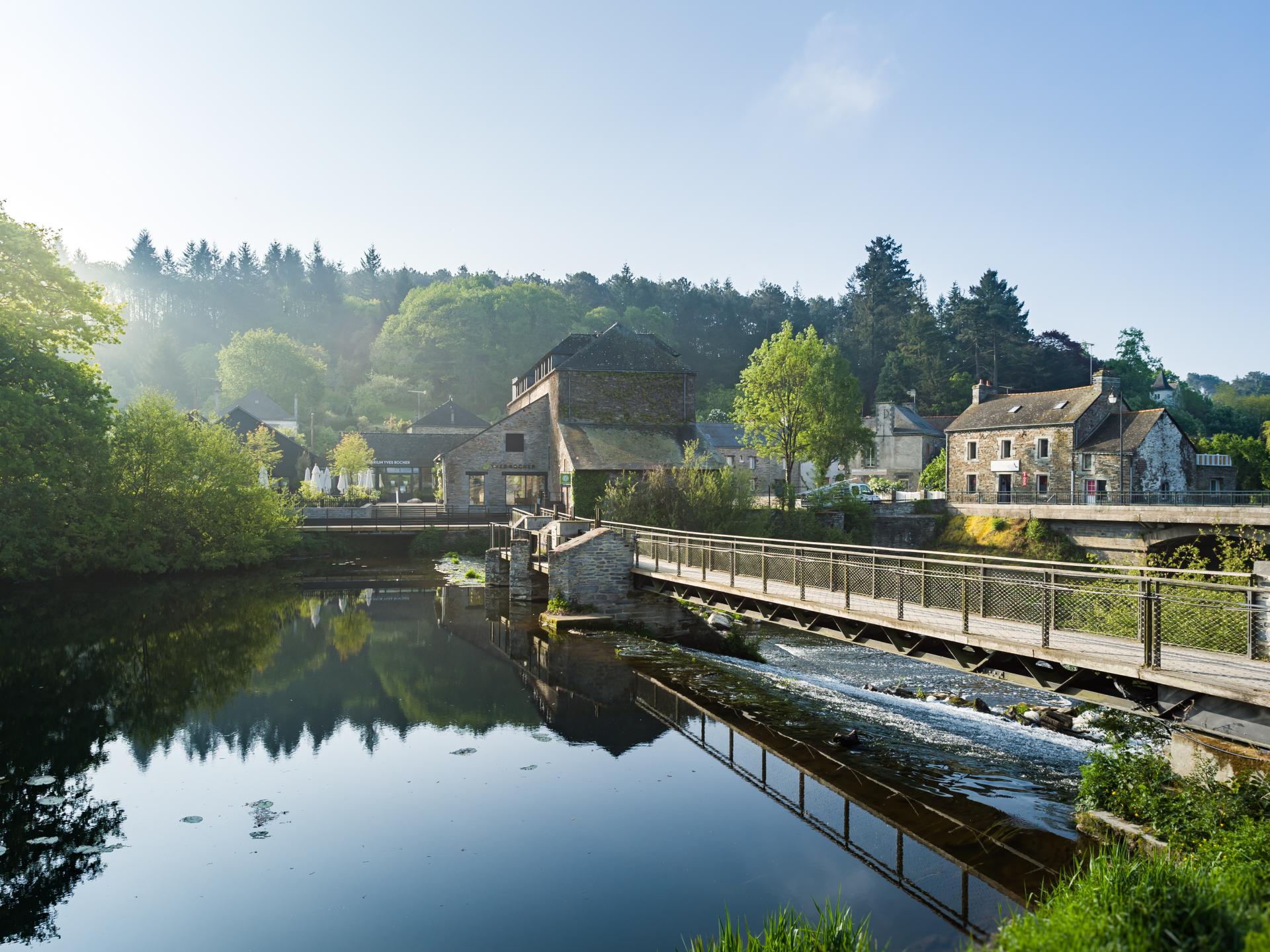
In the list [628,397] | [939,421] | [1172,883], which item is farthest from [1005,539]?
[939,421]

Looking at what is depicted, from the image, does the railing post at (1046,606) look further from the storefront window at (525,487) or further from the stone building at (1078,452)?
the storefront window at (525,487)

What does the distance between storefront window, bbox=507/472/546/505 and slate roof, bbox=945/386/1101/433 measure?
2559 cm

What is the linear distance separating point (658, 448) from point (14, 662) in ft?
93.1

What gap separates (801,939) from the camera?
657cm

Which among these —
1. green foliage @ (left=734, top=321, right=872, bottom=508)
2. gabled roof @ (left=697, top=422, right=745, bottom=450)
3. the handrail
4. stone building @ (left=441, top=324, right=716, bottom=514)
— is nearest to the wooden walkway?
the handrail

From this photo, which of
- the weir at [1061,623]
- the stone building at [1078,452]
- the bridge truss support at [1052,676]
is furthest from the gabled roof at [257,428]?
the bridge truss support at [1052,676]

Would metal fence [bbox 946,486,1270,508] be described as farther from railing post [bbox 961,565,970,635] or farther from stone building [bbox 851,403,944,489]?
railing post [bbox 961,565,970,635]

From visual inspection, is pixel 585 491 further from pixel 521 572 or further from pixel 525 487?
pixel 521 572

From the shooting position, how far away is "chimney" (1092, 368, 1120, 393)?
43.6 meters

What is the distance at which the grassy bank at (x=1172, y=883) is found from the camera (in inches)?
205

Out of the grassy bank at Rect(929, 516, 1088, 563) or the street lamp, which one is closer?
the grassy bank at Rect(929, 516, 1088, 563)

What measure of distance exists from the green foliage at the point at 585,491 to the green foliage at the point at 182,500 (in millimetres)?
13363

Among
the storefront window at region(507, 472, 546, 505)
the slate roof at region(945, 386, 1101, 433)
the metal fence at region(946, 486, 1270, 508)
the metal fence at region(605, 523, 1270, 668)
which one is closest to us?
the metal fence at region(605, 523, 1270, 668)

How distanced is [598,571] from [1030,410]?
114ft
